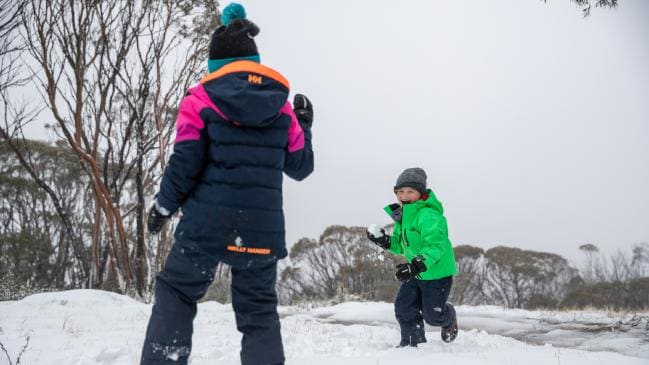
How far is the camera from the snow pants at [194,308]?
1547 millimetres

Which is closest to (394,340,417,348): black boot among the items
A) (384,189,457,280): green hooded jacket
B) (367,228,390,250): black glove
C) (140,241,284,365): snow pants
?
(384,189,457,280): green hooded jacket

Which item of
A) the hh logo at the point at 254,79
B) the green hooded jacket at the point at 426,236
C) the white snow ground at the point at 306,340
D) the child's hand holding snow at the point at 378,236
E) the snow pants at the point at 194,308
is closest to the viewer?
the snow pants at the point at 194,308

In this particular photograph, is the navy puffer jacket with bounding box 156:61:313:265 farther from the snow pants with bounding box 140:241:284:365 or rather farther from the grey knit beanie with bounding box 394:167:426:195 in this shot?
the grey knit beanie with bounding box 394:167:426:195

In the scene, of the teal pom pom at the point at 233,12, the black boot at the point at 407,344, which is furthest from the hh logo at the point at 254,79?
the black boot at the point at 407,344

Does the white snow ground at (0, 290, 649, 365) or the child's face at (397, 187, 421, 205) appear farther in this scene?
the child's face at (397, 187, 421, 205)

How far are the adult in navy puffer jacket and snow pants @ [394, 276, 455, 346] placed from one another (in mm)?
1721

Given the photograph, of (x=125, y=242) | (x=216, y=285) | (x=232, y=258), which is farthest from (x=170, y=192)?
(x=216, y=285)

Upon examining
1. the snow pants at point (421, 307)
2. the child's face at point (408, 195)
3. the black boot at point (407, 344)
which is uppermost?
the child's face at point (408, 195)

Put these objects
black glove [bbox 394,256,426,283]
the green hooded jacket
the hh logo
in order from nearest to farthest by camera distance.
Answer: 1. the hh logo
2. black glove [bbox 394,256,426,283]
3. the green hooded jacket

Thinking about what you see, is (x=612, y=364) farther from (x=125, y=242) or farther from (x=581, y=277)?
(x=581, y=277)

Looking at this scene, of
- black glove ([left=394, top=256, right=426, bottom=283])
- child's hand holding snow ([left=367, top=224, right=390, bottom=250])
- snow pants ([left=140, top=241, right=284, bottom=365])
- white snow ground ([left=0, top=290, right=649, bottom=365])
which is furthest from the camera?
child's hand holding snow ([left=367, top=224, right=390, bottom=250])

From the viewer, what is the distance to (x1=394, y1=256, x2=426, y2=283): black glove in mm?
2656

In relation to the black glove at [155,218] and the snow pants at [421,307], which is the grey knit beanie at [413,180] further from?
the black glove at [155,218]

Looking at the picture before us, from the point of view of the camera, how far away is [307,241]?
20609mm
